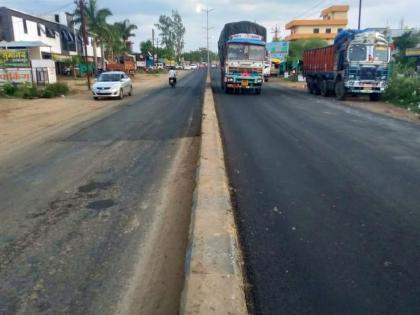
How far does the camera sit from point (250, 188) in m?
6.31

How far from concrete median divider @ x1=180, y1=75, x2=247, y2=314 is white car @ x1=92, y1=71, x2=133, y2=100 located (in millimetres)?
18546

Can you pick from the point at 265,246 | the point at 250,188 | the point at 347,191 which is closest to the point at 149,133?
the point at 250,188

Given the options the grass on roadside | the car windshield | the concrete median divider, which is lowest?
the concrete median divider

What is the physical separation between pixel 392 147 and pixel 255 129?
4164 millimetres

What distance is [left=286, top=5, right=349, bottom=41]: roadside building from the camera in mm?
92062

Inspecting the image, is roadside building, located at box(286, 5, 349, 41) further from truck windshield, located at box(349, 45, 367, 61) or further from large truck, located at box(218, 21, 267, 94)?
truck windshield, located at box(349, 45, 367, 61)

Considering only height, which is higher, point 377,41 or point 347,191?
point 377,41

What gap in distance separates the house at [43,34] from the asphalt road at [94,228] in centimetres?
3574

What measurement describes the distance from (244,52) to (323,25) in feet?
249

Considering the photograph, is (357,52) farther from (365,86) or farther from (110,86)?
(110,86)

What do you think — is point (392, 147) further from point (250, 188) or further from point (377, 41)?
point (377, 41)

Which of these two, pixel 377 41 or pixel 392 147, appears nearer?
pixel 392 147

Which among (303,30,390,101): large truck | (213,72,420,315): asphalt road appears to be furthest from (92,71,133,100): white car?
(213,72,420,315): asphalt road

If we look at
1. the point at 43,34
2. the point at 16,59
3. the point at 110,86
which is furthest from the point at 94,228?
the point at 43,34
